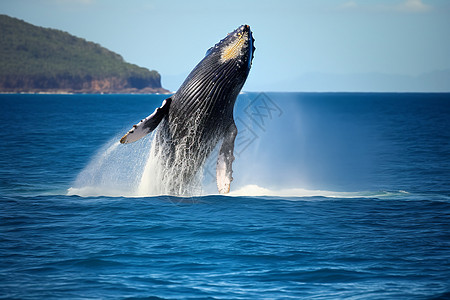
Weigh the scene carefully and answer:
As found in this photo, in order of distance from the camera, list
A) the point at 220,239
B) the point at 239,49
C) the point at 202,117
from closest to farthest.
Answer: the point at 220,239
the point at 239,49
the point at 202,117

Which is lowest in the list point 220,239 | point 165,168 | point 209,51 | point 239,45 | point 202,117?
point 220,239

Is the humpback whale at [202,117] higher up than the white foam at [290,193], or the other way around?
the humpback whale at [202,117]

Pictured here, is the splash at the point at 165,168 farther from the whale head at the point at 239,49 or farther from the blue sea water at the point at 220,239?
the whale head at the point at 239,49

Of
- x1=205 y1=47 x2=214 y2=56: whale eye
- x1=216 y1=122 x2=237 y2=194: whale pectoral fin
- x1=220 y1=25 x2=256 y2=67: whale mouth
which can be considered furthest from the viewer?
x1=216 y1=122 x2=237 y2=194: whale pectoral fin

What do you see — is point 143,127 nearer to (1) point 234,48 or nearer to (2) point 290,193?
(1) point 234,48

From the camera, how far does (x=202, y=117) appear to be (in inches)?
488

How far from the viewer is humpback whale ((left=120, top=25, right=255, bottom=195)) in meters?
12.0

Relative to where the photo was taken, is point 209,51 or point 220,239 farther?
point 209,51

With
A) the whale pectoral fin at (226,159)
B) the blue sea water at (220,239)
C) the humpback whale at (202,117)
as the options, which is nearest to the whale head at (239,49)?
the humpback whale at (202,117)

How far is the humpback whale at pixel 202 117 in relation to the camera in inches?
473

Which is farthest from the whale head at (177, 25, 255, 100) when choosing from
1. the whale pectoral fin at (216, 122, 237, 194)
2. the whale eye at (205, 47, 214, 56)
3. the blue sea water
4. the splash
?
the blue sea water

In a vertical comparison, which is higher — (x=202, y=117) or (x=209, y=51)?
(x=209, y=51)

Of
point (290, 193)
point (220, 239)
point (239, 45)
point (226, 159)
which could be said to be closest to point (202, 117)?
point (226, 159)

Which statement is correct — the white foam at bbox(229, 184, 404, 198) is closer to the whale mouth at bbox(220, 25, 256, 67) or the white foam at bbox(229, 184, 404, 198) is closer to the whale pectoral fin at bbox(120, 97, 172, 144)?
the whale pectoral fin at bbox(120, 97, 172, 144)
